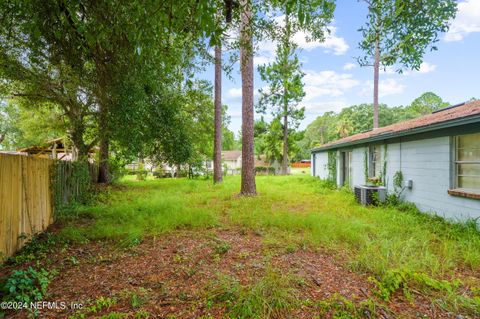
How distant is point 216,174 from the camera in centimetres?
1300

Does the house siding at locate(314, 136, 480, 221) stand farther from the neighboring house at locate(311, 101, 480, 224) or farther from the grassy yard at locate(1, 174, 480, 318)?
the grassy yard at locate(1, 174, 480, 318)

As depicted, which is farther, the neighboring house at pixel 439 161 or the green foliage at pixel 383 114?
the green foliage at pixel 383 114

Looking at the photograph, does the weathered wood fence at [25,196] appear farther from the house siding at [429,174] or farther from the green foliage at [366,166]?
the green foliage at [366,166]

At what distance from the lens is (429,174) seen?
595 centimetres

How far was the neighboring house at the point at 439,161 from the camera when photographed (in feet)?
16.1

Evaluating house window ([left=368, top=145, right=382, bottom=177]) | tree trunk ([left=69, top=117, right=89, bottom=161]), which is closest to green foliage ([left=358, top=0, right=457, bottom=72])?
house window ([left=368, top=145, right=382, bottom=177])

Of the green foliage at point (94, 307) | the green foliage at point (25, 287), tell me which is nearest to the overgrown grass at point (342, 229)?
the green foliage at point (25, 287)

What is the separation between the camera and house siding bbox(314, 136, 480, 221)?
5.15 m

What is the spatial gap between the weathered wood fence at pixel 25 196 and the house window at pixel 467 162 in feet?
27.0

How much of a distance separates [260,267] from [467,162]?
5.12m

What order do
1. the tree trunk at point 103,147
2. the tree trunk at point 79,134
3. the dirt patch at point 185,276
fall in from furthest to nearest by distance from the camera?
1. the tree trunk at point 79,134
2. the tree trunk at point 103,147
3. the dirt patch at point 185,276

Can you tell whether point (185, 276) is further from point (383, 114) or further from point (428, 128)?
point (383, 114)

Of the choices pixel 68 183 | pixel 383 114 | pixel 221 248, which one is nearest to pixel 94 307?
pixel 221 248

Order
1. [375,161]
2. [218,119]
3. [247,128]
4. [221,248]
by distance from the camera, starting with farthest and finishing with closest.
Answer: [218,119], [375,161], [247,128], [221,248]
